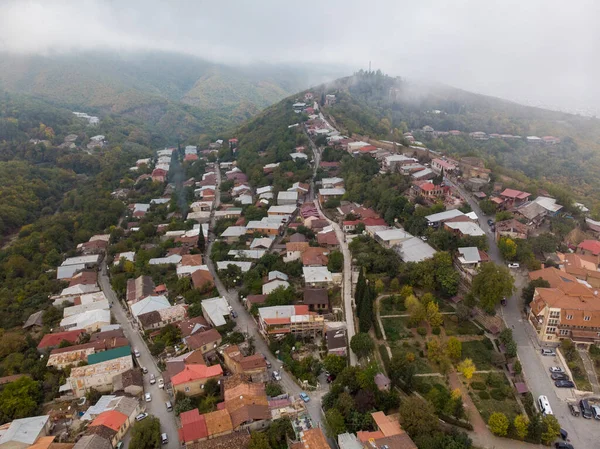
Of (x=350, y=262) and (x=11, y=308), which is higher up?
(x=350, y=262)

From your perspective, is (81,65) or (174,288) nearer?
(174,288)

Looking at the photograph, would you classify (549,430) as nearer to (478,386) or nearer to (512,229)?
(478,386)

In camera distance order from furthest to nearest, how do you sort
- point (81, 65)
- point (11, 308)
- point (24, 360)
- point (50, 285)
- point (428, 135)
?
point (81, 65) → point (428, 135) → point (50, 285) → point (11, 308) → point (24, 360)

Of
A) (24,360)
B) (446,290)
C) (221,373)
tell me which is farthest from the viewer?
(446,290)

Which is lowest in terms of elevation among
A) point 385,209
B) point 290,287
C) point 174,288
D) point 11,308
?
point 11,308

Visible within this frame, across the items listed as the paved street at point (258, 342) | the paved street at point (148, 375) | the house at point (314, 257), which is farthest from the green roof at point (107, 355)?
the house at point (314, 257)

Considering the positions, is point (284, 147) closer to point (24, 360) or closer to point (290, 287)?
point (290, 287)

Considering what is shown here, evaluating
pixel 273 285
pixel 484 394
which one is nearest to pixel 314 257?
pixel 273 285

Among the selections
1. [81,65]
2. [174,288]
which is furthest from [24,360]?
[81,65]

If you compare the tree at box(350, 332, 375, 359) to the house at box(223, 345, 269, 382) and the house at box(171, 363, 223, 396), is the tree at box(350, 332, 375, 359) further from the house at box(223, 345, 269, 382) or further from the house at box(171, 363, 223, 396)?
the house at box(171, 363, 223, 396)
